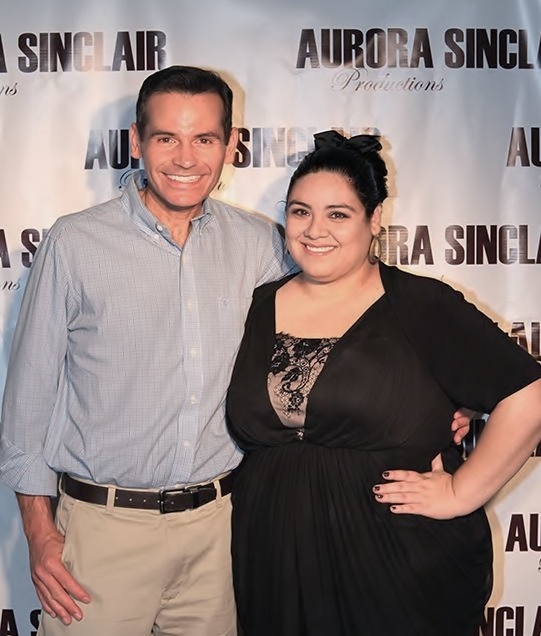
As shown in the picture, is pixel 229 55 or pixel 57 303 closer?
pixel 57 303

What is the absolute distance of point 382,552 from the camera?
1.77 m

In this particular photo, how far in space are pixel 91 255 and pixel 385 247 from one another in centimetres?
96

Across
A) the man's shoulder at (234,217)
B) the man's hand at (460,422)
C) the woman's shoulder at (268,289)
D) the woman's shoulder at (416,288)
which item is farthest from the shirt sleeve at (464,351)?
the man's shoulder at (234,217)

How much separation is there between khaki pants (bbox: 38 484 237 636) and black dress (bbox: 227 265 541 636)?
0.15 meters

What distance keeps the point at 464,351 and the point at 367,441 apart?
0.26 meters

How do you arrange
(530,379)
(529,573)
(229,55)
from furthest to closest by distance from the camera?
(529,573) → (229,55) → (530,379)

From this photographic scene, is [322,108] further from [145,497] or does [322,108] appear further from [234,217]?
[145,497]

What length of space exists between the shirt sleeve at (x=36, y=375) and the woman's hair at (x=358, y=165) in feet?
1.86

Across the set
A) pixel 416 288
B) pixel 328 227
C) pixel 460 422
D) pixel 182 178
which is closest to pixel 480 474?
pixel 460 422

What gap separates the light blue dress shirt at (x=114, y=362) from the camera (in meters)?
1.81

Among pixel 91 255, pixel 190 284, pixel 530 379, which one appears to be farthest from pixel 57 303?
pixel 530 379

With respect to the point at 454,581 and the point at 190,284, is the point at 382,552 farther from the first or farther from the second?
the point at 190,284

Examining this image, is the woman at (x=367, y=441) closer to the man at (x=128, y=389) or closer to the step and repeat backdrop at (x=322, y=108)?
the man at (x=128, y=389)

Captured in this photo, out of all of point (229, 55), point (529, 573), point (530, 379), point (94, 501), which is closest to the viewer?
point (530, 379)
